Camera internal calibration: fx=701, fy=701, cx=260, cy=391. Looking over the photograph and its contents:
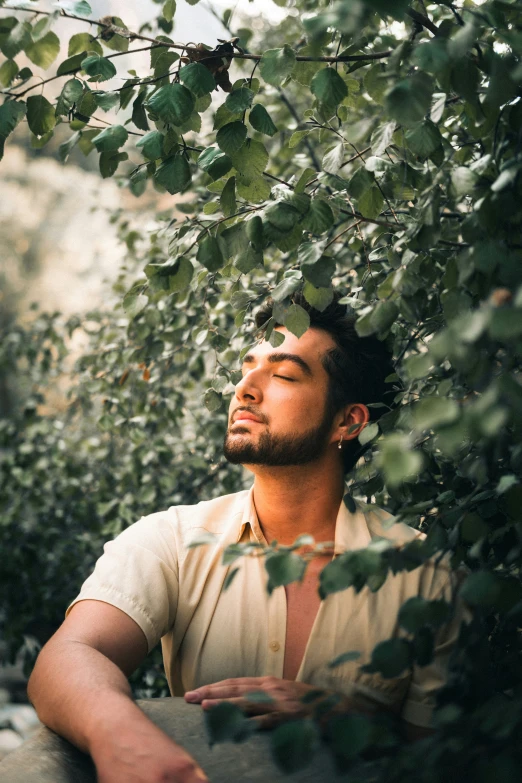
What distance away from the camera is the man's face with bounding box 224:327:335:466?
1.45 m

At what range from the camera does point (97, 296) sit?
4.54 metres

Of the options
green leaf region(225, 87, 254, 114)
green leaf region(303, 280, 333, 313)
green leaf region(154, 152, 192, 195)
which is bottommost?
green leaf region(303, 280, 333, 313)

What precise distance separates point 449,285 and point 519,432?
21cm

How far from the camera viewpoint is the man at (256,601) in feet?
3.28

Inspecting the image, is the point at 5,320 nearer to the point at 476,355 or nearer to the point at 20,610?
the point at 20,610

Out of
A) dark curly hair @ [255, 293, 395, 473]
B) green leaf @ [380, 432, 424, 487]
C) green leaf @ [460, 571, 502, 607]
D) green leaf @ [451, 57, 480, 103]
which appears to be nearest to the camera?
green leaf @ [380, 432, 424, 487]

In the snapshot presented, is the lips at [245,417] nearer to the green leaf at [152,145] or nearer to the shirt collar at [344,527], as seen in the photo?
the shirt collar at [344,527]

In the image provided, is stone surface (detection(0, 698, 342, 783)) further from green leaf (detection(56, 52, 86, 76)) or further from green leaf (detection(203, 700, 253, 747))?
green leaf (detection(56, 52, 86, 76))

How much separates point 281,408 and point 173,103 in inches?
29.4

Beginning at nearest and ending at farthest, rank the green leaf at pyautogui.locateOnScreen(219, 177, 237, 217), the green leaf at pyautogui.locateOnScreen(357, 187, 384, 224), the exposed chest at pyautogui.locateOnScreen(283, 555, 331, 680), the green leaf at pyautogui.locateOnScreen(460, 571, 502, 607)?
the green leaf at pyautogui.locateOnScreen(460, 571, 502, 607) → the green leaf at pyautogui.locateOnScreen(219, 177, 237, 217) → the green leaf at pyautogui.locateOnScreen(357, 187, 384, 224) → the exposed chest at pyautogui.locateOnScreen(283, 555, 331, 680)

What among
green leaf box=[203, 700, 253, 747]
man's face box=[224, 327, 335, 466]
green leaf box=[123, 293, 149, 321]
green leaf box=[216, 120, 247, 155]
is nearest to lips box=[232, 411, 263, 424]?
man's face box=[224, 327, 335, 466]

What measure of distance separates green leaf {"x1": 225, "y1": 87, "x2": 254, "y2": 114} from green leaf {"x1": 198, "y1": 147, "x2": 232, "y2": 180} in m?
0.06

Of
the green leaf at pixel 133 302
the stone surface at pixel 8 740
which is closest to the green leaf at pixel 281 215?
the green leaf at pixel 133 302

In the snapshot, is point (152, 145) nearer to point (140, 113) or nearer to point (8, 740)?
point (140, 113)
